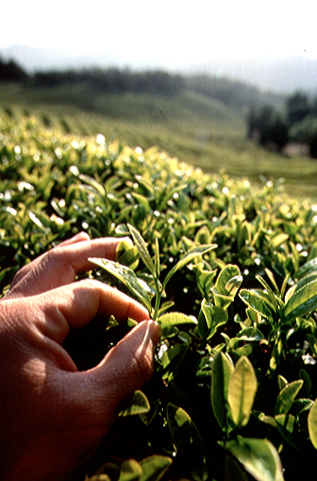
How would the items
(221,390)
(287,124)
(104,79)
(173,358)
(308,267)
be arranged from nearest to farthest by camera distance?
(221,390), (173,358), (308,267), (287,124), (104,79)

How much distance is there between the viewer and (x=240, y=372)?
855 millimetres

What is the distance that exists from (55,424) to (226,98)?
7877 cm

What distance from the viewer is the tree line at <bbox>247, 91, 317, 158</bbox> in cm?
4356

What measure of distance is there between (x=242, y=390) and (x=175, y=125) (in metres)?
42.7

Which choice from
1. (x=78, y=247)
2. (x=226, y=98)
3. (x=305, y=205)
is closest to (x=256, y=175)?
(x=305, y=205)

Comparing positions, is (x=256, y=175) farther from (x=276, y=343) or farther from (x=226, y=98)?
(x=226, y=98)

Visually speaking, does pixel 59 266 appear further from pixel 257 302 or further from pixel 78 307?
pixel 257 302

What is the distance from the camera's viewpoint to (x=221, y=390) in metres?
0.96

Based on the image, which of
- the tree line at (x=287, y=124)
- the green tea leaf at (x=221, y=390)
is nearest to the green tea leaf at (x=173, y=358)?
the green tea leaf at (x=221, y=390)

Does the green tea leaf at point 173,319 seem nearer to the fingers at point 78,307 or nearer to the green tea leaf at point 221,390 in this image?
the fingers at point 78,307

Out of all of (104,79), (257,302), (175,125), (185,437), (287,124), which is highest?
(104,79)

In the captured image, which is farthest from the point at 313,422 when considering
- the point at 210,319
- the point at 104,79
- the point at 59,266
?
the point at 104,79

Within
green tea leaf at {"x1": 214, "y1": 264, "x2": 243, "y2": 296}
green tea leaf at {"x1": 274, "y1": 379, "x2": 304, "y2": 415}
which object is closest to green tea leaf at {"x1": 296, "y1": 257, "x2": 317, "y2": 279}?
green tea leaf at {"x1": 214, "y1": 264, "x2": 243, "y2": 296}

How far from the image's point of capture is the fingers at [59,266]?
1.46 m
